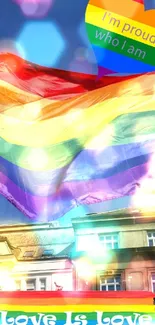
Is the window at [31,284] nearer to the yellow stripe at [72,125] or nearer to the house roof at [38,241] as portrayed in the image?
the house roof at [38,241]

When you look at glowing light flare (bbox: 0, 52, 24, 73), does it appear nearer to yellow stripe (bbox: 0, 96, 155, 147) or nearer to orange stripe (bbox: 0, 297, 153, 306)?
yellow stripe (bbox: 0, 96, 155, 147)

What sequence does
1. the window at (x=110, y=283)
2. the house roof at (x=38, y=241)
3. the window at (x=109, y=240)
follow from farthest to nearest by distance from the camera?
the house roof at (x=38, y=241), the window at (x=109, y=240), the window at (x=110, y=283)

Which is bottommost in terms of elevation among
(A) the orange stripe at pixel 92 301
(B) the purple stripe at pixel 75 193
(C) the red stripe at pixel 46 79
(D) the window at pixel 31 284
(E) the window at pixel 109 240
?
(A) the orange stripe at pixel 92 301

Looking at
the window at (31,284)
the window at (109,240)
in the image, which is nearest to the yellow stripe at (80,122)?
the window at (31,284)

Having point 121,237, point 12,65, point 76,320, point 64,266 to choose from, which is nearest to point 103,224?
point 121,237

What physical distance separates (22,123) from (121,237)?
2523 centimetres

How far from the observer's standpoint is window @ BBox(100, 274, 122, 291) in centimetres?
3250

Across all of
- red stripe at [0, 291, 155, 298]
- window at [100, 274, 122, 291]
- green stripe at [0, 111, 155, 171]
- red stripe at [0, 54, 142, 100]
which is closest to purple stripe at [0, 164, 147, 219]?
green stripe at [0, 111, 155, 171]

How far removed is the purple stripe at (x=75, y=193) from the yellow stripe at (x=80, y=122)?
35.3 inches

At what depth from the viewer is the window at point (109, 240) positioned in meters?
33.9

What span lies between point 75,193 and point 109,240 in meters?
26.2

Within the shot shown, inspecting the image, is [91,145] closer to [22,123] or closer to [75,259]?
[22,123]

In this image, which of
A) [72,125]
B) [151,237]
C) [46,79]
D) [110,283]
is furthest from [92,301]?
[151,237]

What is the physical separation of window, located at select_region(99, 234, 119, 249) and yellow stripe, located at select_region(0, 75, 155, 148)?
25.1 m
